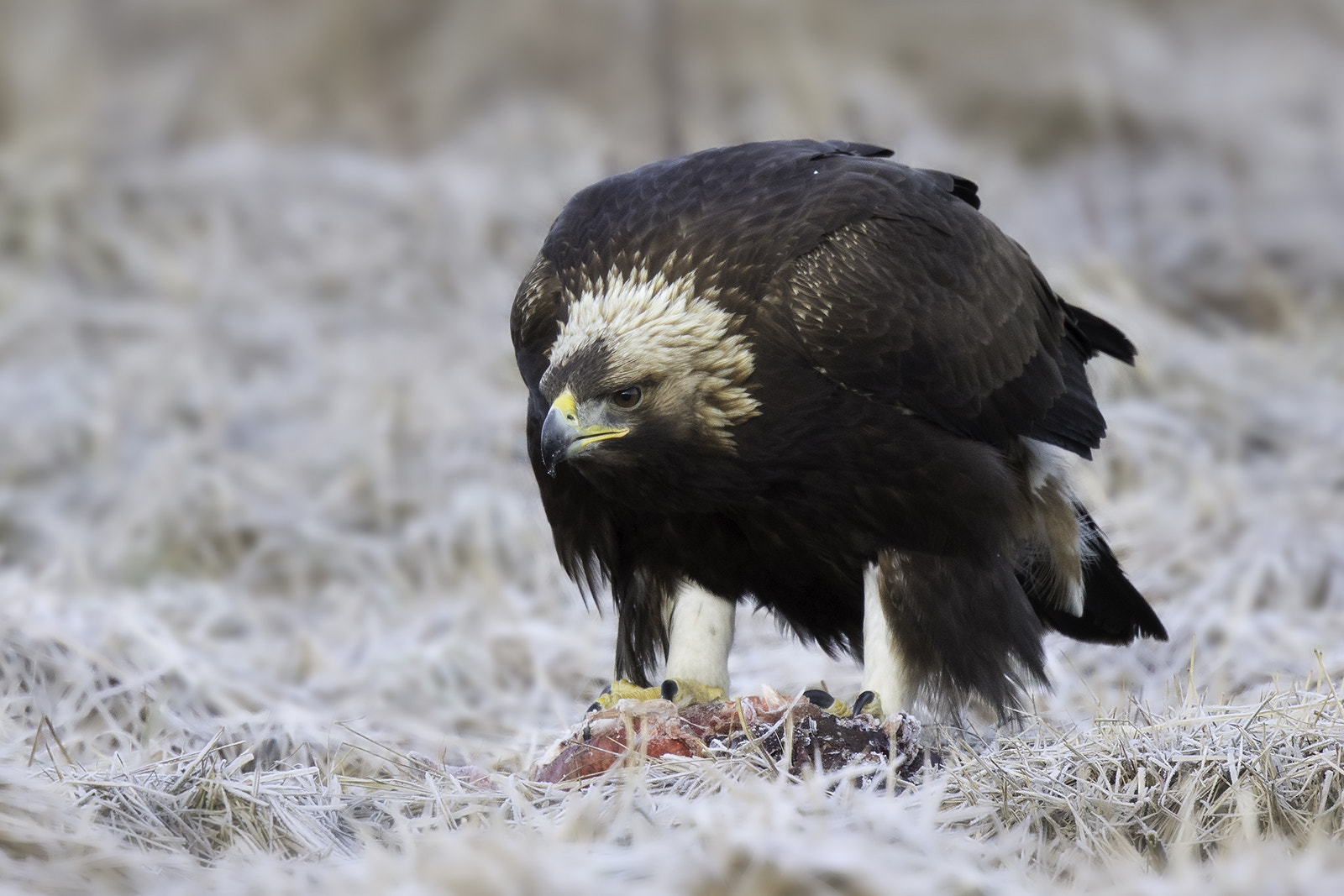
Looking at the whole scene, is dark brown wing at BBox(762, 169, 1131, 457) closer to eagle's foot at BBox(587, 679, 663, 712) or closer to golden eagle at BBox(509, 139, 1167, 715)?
golden eagle at BBox(509, 139, 1167, 715)

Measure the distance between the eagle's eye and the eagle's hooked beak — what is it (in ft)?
0.20

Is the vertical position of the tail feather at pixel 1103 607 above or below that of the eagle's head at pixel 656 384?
below

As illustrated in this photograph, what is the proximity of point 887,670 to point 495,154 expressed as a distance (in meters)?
7.14

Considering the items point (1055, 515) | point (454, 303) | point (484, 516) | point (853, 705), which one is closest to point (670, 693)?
point (853, 705)

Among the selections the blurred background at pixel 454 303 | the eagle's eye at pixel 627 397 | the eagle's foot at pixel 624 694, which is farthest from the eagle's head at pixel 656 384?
the blurred background at pixel 454 303

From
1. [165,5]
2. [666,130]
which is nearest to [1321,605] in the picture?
[666,130]

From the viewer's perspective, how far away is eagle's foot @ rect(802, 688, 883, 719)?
3.72 metres

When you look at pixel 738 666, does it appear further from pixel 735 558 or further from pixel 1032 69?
pixel 1032 69

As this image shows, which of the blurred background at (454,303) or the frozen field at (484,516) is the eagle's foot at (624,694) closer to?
the frozen field at (484,516)

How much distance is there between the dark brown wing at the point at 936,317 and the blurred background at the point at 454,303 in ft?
4.23

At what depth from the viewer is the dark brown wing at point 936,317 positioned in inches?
144

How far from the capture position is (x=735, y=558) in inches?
157

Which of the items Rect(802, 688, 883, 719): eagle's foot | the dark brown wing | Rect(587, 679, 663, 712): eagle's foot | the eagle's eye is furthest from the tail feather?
the eagle's eye

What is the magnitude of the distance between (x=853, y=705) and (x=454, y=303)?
5.90m
